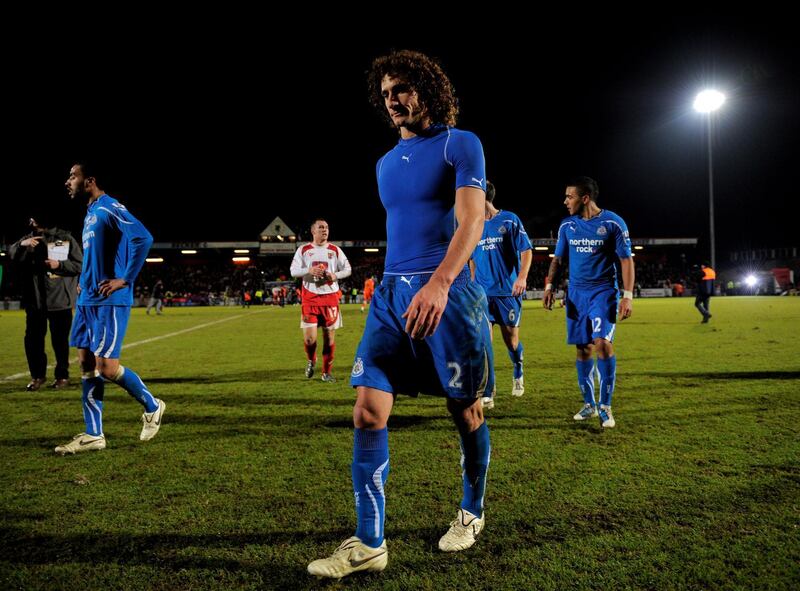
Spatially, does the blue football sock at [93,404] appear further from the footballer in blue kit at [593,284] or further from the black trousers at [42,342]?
the footballer in blue kit at [593,284]

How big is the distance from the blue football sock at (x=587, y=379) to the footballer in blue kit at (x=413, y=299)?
10.3 ft

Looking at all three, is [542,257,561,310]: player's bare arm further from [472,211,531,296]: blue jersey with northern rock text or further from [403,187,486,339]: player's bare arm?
[403,187,486,339]: player's bare arm

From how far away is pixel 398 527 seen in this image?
2.80 meters

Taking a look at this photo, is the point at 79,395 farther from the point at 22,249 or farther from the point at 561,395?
the point at 561,395

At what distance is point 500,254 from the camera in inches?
259

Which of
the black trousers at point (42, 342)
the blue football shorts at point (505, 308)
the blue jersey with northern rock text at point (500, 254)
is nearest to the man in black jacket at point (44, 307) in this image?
the black trousers at point (42, 342)

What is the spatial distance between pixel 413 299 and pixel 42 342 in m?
7.33

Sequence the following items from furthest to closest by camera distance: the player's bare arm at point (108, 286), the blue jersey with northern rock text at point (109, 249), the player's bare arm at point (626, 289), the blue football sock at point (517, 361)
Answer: the blue football sock at point (517, 361)
the player's bare arm at point (626, 289)
the blue jersey with northern rock text at point (109, 249)
the player's bare arm at point (108, 286)

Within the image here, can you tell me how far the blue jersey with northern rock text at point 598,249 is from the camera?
5227mm

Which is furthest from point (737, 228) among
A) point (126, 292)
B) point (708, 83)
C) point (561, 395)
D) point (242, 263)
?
point (126, 292)

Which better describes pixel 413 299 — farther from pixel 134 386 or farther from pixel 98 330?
pixel 134 386

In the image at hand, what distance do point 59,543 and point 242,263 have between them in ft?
186

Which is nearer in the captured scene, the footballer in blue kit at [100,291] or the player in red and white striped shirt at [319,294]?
the footballer in blue kit at [100,291]

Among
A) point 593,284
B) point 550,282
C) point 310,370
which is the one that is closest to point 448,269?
point 593,284
